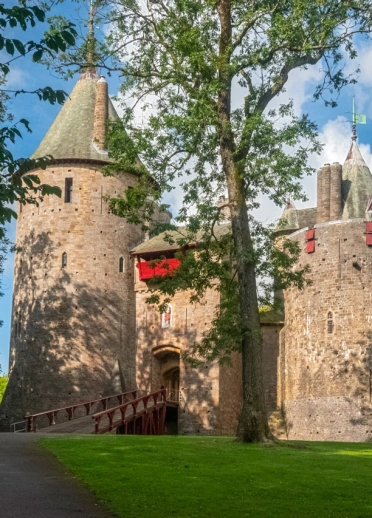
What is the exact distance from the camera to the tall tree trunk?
21.7 m

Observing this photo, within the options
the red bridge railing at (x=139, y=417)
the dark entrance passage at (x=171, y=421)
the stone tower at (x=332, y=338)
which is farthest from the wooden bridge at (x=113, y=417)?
the stone tower at (x=332, y=338)

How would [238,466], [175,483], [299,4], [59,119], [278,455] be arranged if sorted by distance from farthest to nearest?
[59,119] → [299,4] → [278,455] → [238,466] → [175,483]

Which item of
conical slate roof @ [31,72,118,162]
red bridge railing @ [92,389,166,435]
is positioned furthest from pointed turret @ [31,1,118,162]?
red bridge railing @ [92,389,166,435]

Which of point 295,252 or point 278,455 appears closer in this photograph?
point 278,455

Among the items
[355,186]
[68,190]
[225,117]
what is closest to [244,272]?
[225,117]

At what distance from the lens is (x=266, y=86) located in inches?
943

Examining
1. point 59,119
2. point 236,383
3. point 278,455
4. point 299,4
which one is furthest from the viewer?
point 59,119

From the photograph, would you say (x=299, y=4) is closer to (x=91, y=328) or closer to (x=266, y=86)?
(x=266, y=86)

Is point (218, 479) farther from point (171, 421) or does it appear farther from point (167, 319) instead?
point (171, 421)

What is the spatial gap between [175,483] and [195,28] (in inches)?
523

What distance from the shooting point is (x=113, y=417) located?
30734mm

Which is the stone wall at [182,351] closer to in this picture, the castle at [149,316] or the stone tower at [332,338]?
the castle at [149,316]

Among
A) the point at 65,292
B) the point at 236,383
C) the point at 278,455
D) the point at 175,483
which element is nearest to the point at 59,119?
the point at 65,292

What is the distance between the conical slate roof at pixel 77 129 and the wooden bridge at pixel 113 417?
11.4 meters
